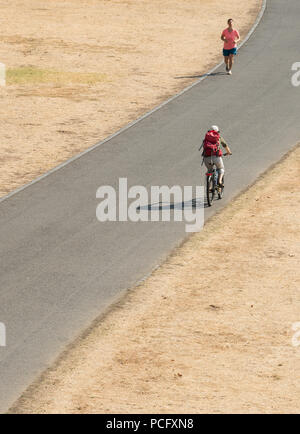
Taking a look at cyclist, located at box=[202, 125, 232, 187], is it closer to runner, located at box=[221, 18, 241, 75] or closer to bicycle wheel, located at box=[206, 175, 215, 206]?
bicycle wheel, located at box=[206, 175, 215, 206]

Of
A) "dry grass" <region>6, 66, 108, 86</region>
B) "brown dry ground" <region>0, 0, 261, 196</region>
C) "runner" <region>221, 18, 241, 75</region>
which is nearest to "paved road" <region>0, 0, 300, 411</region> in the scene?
"runner" <region>221, 18, 241, 75</region>

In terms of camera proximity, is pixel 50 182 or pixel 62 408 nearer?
pixel 62 408

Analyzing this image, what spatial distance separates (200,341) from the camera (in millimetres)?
15578

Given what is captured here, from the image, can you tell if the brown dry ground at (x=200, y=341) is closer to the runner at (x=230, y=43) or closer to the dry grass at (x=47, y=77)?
the runner at (x=230, y=43)

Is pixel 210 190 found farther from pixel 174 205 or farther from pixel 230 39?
pixel 230 39

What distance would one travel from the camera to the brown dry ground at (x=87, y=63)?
29031 millimetres

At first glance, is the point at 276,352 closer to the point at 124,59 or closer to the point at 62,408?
the point at 62,408

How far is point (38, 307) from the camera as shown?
17016 millimetres

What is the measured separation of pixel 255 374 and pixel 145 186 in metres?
10.7

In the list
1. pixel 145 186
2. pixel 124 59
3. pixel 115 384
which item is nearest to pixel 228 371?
pixel 115 384

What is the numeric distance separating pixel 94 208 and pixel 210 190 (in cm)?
307

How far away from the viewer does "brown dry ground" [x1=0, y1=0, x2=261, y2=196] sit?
29.0m

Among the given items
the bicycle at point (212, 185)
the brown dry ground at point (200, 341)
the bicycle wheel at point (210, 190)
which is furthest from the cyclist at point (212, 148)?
the brown dry ground at point (200, 341)

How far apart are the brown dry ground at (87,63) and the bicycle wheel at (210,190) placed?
5422mm
